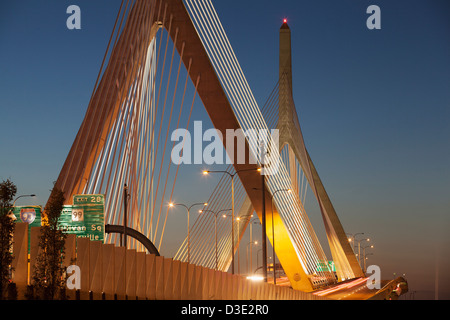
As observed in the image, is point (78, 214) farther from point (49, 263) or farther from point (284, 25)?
point (284, 25)

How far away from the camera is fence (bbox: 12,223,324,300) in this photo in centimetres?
1528

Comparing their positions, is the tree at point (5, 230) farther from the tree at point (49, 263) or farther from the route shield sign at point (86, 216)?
the route shield sign at point (86, 216)

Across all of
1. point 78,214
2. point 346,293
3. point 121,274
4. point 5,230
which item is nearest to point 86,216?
point 78,214

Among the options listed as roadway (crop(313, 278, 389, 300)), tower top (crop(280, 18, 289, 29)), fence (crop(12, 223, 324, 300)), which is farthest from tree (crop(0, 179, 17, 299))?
tower top (crop(280, 18, 289, 29))

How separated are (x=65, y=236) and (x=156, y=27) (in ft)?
56.8

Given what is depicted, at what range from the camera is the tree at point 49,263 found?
1534 cm

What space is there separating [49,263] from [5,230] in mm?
1376

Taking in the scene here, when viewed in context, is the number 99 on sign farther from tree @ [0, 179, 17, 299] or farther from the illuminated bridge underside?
tree @ [0, 179, 17, 299]

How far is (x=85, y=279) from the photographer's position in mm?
16188

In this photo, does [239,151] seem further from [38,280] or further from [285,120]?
[38,280]

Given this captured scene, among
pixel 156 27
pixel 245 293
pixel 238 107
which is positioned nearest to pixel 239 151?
pixel 238 107

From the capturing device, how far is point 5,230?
1484 centimetres

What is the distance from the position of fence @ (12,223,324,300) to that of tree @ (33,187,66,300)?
19 cm
